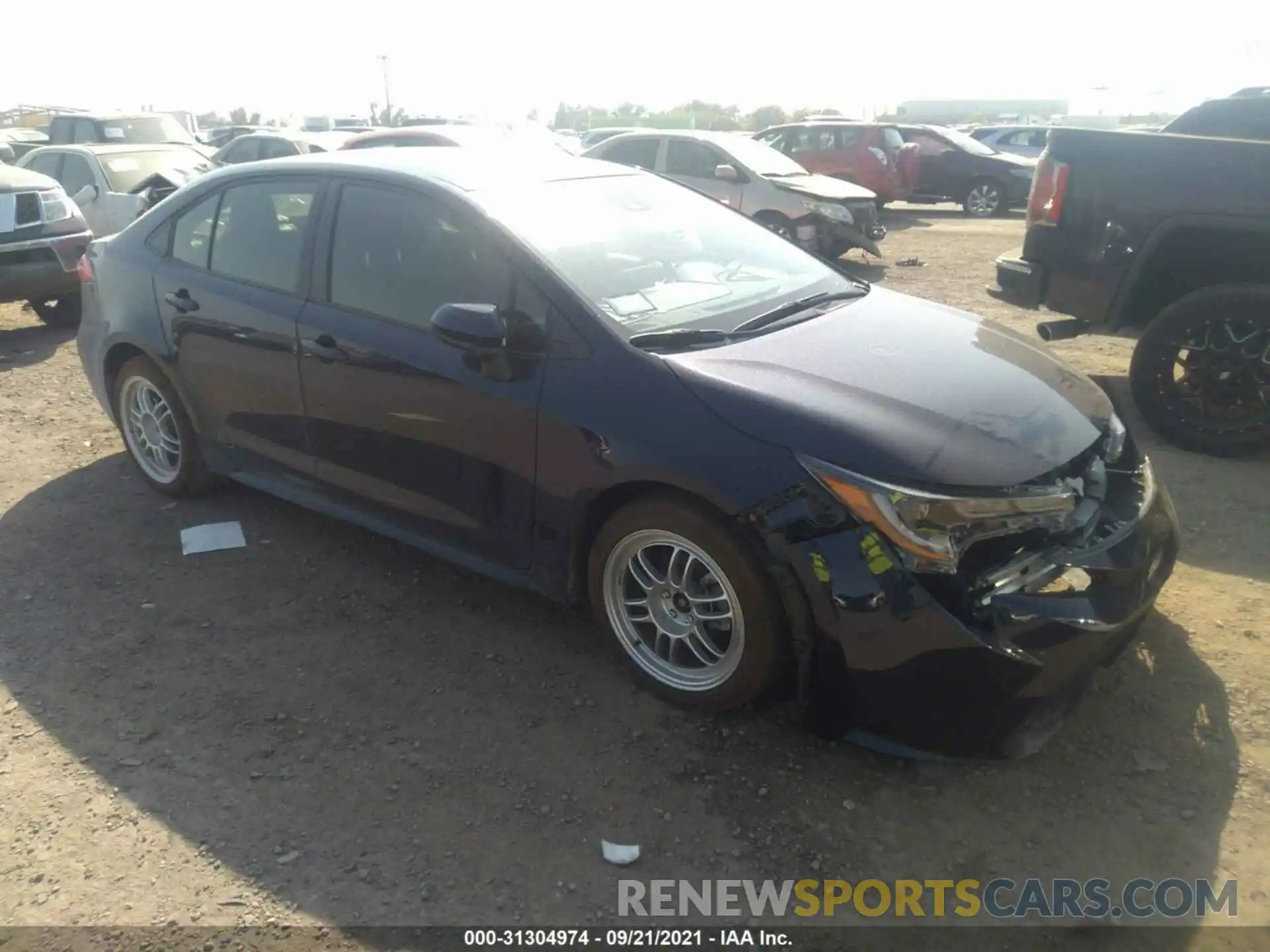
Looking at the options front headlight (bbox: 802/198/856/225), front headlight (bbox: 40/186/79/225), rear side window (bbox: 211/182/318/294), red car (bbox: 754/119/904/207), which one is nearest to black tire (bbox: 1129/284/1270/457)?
rear side window (bbox: 211/182/318/294)

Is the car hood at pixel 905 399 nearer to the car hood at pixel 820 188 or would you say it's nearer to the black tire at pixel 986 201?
the car hood at pixel 820 188

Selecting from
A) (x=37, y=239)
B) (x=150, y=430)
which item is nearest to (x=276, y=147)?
(x=37, y=239)

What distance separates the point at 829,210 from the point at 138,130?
9062mm

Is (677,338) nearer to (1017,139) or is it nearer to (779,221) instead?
(779,221)

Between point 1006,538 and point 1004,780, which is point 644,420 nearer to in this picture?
point 1006,538

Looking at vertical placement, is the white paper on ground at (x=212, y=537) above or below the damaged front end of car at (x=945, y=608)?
Answer: below

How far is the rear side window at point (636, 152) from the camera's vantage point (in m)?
12.9

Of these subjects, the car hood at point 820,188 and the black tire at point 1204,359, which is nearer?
the black tire at point 1204,359

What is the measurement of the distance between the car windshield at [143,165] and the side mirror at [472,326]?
8351 mm

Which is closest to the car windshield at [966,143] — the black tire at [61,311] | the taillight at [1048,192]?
the taillight at [1048,192]

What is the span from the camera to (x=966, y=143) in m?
18.7

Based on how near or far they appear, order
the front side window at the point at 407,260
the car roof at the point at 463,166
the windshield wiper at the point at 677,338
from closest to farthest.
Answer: the windshield wiper at the point at 677,338
the front side window at the point at 407,260
the car roof at the point at 463,166

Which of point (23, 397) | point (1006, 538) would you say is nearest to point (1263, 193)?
point (1006, 538)

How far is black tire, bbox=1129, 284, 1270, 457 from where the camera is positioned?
5.20 m
